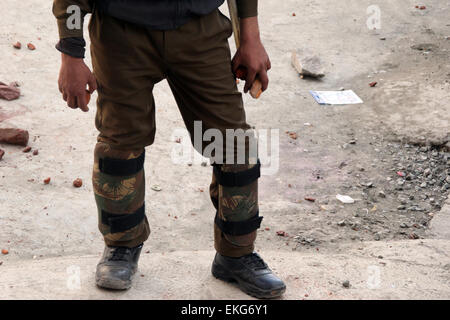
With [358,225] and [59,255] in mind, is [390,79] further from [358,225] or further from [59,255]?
[59,255]

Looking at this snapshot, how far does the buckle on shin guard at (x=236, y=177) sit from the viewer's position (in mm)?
2291

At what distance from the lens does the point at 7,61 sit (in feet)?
16.9

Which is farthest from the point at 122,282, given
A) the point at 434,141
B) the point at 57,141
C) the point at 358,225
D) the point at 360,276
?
the point at 434,141

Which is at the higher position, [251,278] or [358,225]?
[251,278]

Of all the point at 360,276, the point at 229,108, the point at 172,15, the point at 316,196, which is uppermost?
the point at 172,15

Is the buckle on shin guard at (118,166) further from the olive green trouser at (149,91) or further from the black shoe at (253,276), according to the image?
the black shoe at (253,276)

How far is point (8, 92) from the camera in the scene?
462 centimetres

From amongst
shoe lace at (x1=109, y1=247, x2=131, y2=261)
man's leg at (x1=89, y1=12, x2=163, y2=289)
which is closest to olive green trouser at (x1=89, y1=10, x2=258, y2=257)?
man's leg at (x1=89, y1=12, x2=163, y2=289)

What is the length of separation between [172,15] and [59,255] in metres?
1.61

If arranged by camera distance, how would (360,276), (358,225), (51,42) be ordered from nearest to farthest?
(360,276), (358,225), (51,42)

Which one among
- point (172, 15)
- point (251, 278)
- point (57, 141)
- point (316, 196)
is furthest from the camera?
point (57, 141)

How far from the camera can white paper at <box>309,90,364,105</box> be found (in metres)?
5.31

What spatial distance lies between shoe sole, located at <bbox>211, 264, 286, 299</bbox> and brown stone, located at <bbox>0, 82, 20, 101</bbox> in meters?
2.77

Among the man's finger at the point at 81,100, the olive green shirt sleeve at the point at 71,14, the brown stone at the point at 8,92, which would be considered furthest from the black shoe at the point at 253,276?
the brown stone at the point at 8,92
